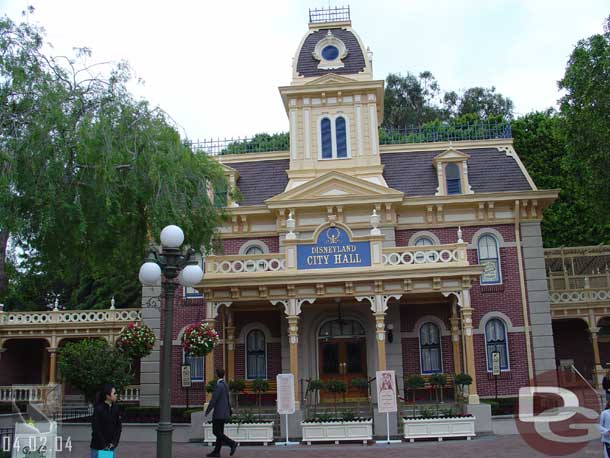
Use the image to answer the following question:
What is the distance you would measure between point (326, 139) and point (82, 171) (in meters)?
11.7

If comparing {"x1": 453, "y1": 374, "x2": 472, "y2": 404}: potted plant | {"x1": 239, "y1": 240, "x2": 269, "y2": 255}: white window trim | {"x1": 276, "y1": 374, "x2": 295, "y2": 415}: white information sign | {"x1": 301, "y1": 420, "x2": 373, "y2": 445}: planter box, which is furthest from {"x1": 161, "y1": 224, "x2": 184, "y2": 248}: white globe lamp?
{"x1": 239, "y1": 240, "x2": 269, "y2": 255}: white window trim

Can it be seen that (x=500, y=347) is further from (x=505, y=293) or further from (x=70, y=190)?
(x=70, y=190)

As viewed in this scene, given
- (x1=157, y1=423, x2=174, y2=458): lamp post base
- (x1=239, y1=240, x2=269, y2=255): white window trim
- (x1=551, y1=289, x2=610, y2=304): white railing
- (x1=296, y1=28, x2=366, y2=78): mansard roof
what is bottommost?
(x1=157, y1=423, x2=174, y2=458): lamp post base

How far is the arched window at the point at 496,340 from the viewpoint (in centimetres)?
2247

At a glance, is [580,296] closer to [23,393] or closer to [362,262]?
[362,262]

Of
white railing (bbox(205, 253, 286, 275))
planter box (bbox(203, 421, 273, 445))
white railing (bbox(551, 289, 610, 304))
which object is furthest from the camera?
white railing (bbox(551, 289, 610, 304))

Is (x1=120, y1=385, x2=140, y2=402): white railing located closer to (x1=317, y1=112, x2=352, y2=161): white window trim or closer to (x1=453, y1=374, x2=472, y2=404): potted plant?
(x1=317, y1=112, x2=352, y2=161): white window trim

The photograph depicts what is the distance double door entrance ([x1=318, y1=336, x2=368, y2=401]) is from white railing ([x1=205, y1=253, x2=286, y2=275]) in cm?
400

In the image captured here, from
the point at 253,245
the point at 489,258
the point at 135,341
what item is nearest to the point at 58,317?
the point at 253,245

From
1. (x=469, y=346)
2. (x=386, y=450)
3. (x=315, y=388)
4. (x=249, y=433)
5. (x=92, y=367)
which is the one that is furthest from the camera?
(x=315, y=388)

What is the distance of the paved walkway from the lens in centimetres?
1469

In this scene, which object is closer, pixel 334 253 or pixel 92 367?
pixel 92 367

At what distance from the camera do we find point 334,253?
66.5ft

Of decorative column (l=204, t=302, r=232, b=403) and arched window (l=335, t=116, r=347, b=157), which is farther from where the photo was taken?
arched window (l=335, t=116, r=347, b=157)
